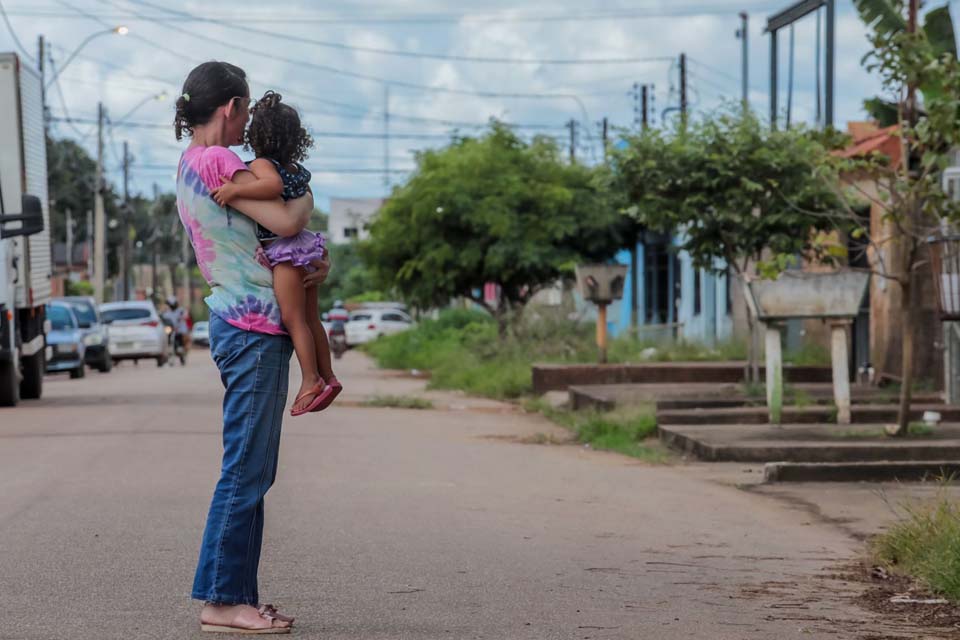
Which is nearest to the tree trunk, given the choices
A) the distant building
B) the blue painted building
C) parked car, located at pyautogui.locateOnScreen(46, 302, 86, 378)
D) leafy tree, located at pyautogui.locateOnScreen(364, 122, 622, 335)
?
the blue painted building

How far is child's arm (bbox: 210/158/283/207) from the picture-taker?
17.7 ft

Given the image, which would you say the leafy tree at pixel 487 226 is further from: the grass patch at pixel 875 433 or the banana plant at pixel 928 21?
the grass patch at pixel 875 433

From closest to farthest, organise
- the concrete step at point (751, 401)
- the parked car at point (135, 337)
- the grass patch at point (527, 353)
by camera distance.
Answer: the concrete step at point (751, 401), the grass patch at point (527, 353), the parked car at point (135, 337)

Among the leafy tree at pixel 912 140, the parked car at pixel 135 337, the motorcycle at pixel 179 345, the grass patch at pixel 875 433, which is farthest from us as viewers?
the motorcycle at pixel 179 345

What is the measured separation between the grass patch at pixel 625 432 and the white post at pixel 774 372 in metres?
1.14

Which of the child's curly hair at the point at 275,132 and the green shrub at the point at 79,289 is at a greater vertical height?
the child's curly hair at the point at 275,132

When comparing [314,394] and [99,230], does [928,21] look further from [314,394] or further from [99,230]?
[99,230]

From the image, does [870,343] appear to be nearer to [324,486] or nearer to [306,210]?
[324,486]

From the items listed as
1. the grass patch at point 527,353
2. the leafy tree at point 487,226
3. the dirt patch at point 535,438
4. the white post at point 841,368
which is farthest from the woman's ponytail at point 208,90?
the leafy tree at point 487,226

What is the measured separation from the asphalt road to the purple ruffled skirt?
1.30 m

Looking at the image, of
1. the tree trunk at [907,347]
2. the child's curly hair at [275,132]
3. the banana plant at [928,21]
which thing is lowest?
the tree trunk at [907,347]

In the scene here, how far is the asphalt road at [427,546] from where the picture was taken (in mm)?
6004

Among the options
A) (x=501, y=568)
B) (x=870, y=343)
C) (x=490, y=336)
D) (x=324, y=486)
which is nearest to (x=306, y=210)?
(x=501, y=568)

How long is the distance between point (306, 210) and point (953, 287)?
32.5ft
